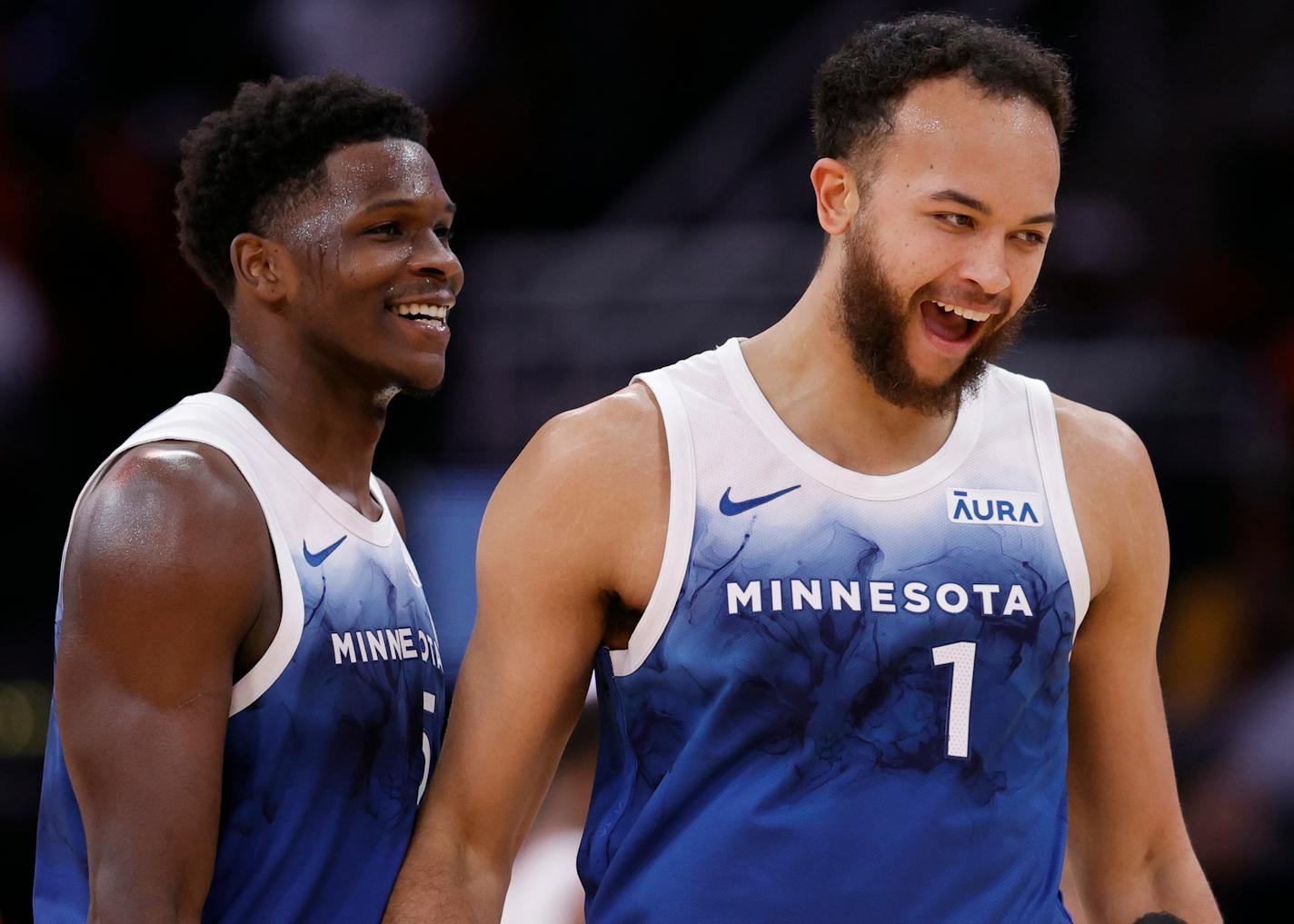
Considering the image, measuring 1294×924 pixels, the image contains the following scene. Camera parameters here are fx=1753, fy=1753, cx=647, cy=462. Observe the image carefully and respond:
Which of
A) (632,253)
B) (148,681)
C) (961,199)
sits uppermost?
(632,253)

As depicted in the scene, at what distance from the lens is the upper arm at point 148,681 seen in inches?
107

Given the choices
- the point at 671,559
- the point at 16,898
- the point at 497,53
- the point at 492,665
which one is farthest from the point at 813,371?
the point at 497,53

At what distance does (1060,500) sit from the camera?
3.18m

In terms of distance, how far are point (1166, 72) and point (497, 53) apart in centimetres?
333

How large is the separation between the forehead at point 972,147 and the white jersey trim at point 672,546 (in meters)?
0.59

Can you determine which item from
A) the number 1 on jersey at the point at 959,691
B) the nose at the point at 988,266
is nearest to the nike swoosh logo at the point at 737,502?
the number 1 on jersey at the point at 959,691

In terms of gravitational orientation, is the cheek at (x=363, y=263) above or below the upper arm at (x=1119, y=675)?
above

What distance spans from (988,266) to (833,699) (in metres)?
0.79

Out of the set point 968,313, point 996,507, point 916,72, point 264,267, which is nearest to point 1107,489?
point 996,507

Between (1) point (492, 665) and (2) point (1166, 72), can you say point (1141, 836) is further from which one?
(2) point (1166, 72)

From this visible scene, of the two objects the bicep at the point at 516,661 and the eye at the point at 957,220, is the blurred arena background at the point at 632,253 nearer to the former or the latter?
the bicep at the point at 516,661

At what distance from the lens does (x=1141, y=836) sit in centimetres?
335

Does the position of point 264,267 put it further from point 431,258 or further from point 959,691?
point 959,691

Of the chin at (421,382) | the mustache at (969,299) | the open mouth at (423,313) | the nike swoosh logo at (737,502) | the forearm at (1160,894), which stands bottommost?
the forearm at (1160,894)
